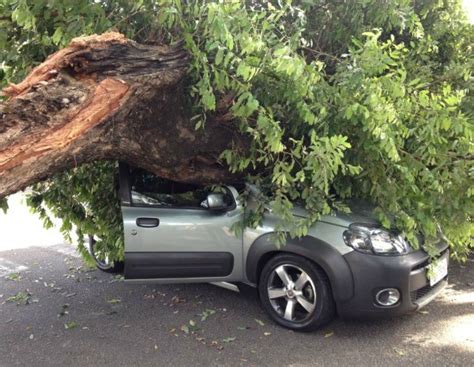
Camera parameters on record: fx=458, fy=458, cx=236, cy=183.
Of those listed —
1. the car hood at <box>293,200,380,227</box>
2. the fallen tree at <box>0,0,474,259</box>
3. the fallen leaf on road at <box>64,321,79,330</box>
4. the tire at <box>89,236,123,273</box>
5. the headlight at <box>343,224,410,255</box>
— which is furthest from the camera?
the tire at <box>89,236,123,273</box>

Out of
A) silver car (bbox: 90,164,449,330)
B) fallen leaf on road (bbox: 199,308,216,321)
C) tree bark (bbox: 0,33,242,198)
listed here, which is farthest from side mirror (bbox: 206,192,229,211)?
fallen leaf on road (bbox: 199,308,216,321)

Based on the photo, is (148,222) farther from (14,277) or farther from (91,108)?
(14,277)

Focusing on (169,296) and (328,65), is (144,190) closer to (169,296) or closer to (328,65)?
(169,296)

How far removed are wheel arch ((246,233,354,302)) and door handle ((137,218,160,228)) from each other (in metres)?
1.06

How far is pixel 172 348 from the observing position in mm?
3895

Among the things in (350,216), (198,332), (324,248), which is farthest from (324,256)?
(198,332)

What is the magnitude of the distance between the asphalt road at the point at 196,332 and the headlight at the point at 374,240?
772 mm

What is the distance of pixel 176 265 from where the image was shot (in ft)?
14.8

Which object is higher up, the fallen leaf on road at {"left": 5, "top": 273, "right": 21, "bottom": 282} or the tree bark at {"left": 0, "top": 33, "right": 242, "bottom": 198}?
the tree bark at {"left": 0, "top": 33, "right": 242, "bottom": 198}

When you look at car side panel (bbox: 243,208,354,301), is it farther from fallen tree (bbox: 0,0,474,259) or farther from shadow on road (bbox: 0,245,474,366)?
shadow on road (bbox: 0,245,474,366)

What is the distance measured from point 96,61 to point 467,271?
4893 mm

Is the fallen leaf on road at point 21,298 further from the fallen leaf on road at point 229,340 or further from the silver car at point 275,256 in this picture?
the fallen leaf on road at point 229,340

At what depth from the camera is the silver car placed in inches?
150

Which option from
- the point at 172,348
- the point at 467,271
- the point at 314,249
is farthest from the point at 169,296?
the point at 467,271
